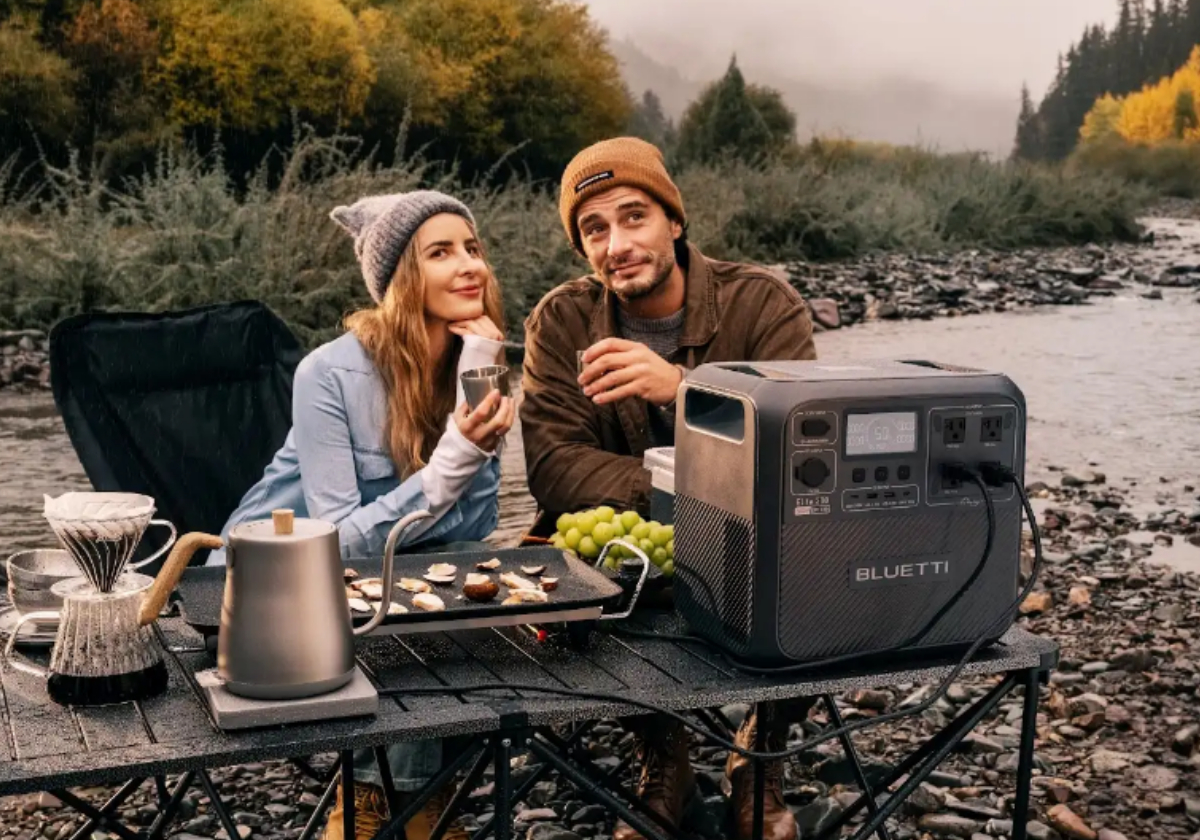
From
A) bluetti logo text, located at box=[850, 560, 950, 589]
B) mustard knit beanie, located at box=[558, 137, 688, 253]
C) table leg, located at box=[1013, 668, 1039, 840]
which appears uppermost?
mustard knit beanie, located at box=[558, 137, 688, 253]

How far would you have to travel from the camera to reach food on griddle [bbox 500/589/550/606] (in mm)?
1854

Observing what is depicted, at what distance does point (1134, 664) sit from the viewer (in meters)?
3.99

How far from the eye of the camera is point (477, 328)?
8.88 ft

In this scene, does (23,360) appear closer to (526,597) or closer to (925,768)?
(526,597)

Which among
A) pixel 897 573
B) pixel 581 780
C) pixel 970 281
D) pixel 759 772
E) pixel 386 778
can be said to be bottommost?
pixel 970 281

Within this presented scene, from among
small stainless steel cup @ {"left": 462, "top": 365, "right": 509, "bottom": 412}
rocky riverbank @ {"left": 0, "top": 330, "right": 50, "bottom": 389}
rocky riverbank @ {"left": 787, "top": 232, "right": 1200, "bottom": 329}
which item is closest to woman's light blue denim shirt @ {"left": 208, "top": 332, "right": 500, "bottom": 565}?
small stainless steel cup @ {"left": 462, "top": 365, "right": 509, "bottom": 412}

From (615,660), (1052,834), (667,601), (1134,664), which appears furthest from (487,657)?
(1134,664)

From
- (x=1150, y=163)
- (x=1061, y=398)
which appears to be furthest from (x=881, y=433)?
(x=1150, y=163)

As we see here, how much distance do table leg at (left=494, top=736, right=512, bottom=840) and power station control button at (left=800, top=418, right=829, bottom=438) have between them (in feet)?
1.68

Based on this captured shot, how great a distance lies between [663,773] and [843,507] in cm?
112

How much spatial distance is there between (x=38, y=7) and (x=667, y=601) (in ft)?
50.7

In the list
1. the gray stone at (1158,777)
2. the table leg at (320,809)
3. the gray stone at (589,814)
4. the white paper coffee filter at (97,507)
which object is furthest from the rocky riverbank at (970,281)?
the white paper coffee filter at (97,507)

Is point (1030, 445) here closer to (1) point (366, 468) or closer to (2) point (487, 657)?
(1) point (366, 468)

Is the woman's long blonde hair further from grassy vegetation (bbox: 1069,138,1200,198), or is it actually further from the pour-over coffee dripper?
grassy vegetation (bbox: 1069,138,1200,198)
